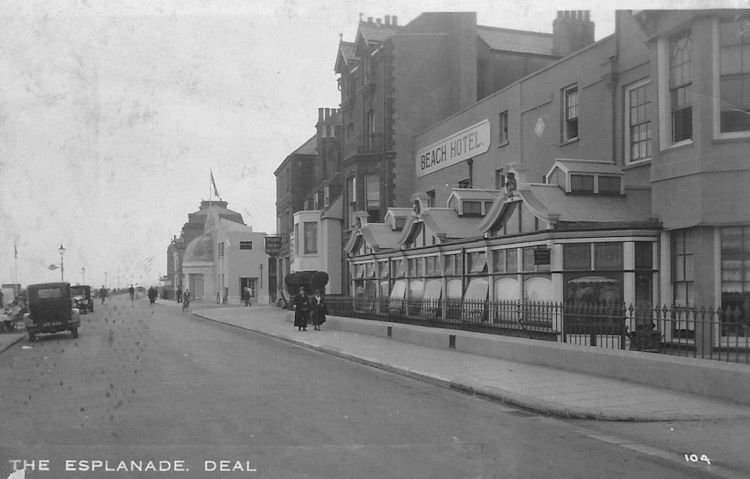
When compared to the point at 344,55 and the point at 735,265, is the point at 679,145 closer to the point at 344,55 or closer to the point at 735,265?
the point at 735,265

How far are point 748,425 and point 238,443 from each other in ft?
20.0

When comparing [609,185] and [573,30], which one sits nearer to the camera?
[609,185]

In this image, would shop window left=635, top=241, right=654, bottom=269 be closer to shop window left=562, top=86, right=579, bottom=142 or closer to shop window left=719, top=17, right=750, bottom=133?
shop window left=719, top=17, right=750, bottom=133

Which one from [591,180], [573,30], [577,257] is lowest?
[577,257]

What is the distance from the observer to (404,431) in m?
8.50

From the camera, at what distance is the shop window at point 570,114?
23812 mm

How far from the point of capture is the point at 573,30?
1332 inches

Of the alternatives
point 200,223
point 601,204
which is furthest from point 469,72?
point 200,223

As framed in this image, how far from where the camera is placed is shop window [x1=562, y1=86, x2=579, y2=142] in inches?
938

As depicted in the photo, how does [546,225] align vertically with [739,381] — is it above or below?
above

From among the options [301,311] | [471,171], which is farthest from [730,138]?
[301,311]

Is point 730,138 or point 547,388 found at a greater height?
point 730,138

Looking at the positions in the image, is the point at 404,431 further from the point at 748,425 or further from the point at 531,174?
the point at 531,174

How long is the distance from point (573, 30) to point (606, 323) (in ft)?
77.0
